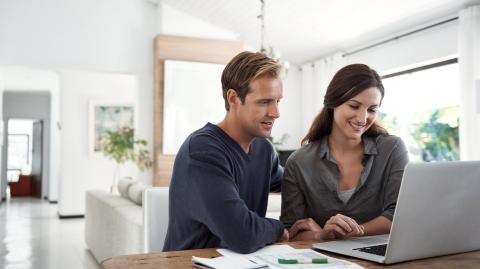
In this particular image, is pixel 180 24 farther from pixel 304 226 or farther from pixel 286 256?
pixel 286 256

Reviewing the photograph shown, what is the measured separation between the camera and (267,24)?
20.7ft

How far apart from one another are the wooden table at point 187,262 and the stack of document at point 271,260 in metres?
0.04

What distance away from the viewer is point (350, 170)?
1627mm

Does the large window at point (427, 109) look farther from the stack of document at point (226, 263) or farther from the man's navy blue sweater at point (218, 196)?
the stack of document at point (226, 263)

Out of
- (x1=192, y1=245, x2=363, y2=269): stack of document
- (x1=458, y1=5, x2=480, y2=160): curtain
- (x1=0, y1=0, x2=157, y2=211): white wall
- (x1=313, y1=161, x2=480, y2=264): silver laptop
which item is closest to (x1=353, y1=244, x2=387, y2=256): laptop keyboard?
(x1=313, y1=161, x2=480, y2=264): silver laptop

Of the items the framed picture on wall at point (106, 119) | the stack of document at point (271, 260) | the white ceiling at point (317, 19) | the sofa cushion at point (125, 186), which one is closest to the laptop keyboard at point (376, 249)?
the stack of document at point (271, 260)

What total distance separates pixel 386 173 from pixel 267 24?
16.4 ft

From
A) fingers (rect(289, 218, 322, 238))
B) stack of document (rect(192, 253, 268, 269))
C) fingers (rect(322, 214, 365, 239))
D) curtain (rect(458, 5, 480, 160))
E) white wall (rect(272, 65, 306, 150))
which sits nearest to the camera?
stack of document (rect(192, 253, 268, 269))

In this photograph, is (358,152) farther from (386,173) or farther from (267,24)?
(267,24)

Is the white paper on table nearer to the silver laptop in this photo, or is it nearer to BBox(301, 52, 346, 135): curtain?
the silver laptop

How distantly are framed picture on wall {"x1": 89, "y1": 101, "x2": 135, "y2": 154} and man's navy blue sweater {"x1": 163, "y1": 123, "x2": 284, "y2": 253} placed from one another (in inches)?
256

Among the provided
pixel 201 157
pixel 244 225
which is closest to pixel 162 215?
pixel 201 157

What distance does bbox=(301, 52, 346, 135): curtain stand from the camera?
6637 millimetres

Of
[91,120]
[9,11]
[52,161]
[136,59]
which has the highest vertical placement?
[9,11]
